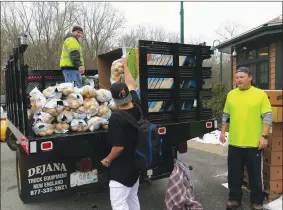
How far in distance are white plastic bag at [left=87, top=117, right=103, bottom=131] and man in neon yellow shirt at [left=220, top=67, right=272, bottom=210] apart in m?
1.68

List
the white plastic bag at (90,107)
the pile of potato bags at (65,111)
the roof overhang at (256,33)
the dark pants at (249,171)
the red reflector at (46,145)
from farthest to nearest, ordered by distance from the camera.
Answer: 1. the roof overhang at (256,33)
2. the dark pants at (249,171)
3. the white plastic bag at (90,107)
4. the pile of potato bags at (65,111)
5. the red reflector at (46,145)

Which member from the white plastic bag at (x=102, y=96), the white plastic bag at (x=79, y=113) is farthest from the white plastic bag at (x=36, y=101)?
the white plastic bag at (x=102, y=96)

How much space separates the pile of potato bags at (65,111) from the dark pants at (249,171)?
5.66 ft

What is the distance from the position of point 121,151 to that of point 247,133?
175 centimetres

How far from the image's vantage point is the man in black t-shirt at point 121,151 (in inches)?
111

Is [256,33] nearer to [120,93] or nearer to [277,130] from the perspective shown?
[277,130]

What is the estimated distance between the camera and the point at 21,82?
10.6ft

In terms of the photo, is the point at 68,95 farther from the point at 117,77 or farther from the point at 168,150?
the point at 168,150

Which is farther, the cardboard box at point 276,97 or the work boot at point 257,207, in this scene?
the cardboard box at point 276,97

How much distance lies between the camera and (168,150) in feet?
13.7

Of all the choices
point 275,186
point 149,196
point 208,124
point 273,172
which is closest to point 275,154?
point 273,172

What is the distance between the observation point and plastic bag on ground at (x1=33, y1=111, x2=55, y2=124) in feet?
11.0

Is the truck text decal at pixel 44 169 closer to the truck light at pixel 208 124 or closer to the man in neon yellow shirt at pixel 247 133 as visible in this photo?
the truck light at pixel 208 124

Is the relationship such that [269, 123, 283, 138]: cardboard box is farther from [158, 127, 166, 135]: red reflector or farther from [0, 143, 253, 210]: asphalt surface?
[158, 127, 166, 135]: red reflector
